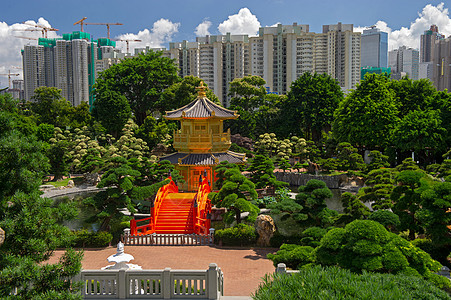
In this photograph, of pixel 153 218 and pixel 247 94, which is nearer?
pixel 153 218

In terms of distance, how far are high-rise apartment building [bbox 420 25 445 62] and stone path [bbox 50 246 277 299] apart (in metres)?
129

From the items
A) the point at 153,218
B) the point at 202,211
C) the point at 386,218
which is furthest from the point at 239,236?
the point at 386,218

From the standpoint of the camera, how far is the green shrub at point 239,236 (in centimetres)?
1568

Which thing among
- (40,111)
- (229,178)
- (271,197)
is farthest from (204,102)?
(40,111)

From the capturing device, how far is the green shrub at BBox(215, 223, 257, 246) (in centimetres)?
1568

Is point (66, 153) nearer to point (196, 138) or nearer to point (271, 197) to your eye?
point (196, 138)

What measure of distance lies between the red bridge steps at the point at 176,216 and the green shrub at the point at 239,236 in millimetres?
2422

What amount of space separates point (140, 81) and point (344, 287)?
4163 centimetres

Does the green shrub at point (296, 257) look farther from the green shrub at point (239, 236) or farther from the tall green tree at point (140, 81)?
the tall green tree at point (140, 81)

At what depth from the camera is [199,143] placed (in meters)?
25.0

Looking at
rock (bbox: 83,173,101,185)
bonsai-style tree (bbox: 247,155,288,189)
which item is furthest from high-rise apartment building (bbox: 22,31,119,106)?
bonsai-style tree (bbox: 247,155,288,189)

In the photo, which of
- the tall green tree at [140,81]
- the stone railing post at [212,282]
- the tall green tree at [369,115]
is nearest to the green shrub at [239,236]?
the stone railing post at [212,282]

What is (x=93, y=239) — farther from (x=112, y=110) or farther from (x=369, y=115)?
(x=112, y=110)

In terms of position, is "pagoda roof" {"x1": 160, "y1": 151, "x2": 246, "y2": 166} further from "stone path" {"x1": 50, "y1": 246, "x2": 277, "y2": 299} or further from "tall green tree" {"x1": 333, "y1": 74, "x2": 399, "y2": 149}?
"tall green tree" {"x1": 333, "y1": 74, "x2": 399, "y2": 149}
